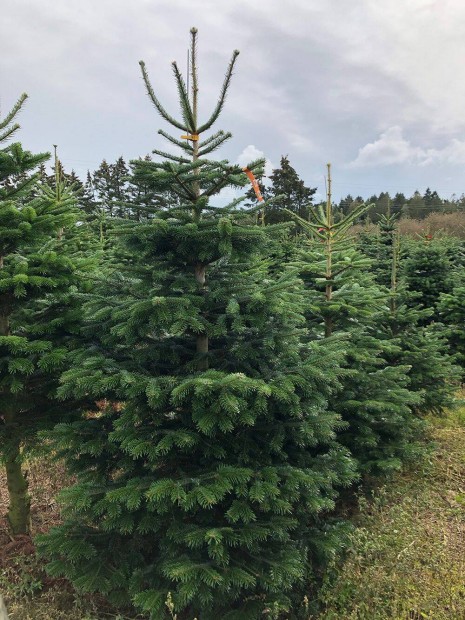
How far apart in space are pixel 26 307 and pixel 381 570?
160 inches

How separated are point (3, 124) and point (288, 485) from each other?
3.89m

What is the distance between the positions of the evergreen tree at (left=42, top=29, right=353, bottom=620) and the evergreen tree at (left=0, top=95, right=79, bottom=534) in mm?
500

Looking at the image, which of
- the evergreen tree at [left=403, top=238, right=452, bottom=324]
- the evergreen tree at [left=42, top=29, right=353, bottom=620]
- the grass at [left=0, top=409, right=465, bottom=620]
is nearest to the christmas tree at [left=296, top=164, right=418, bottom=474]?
the grass at [left=0, top=409, right=465, bottom=620]

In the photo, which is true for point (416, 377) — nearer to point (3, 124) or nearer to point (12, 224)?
point (12, 224)

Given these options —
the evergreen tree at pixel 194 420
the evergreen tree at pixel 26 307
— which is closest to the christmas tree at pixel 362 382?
the evergreen tree at pixel 194 420

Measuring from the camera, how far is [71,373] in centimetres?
275

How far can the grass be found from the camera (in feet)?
10.0

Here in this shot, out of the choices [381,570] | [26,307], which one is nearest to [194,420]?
[381,570]

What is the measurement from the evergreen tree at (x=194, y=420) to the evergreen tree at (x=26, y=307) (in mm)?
500

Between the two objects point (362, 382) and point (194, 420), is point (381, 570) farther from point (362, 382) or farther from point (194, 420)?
point (194, 420)

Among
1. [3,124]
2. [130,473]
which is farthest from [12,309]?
[130,473]

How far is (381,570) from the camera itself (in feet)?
10.7

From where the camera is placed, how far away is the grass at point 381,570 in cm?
306

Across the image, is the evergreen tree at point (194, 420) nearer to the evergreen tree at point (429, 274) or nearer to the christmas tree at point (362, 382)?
the christmas tree at point (362, 382)
